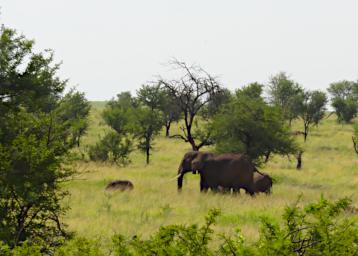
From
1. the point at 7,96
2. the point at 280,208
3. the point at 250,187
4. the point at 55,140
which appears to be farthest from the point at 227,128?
the point at 55,140

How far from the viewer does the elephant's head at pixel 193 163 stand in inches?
783

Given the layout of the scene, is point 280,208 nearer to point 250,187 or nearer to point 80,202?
point 250,187

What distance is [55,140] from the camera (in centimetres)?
945

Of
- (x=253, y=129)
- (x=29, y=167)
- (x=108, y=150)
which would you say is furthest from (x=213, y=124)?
(x=29, y=167)

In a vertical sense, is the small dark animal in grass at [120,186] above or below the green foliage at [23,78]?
below

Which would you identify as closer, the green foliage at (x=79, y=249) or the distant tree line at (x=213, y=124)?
the green foliage at (x=79, y=249)

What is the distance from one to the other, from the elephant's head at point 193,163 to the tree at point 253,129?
508cm

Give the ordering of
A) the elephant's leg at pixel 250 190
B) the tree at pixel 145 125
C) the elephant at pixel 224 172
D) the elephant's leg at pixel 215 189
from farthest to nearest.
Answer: the tree at pixel 145 125 < the elephant's leg at pixel 250 190 < the elephant at pixel 224 172 < the elephant's leg at pixel 215 189

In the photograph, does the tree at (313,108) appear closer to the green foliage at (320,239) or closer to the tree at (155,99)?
the tree at (155,99)

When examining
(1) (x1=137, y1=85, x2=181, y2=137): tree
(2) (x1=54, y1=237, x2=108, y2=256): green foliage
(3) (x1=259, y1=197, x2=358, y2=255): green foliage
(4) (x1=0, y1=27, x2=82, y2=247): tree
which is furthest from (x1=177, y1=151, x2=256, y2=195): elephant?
(1) (x1=137, y1=85, x2=181, y2=137): tree

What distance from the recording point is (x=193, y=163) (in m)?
20.0

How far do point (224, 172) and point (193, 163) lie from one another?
143cm

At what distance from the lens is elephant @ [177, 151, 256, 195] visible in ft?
65.0

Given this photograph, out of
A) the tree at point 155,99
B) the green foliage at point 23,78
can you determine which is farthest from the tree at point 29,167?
the tree at point 155,99
